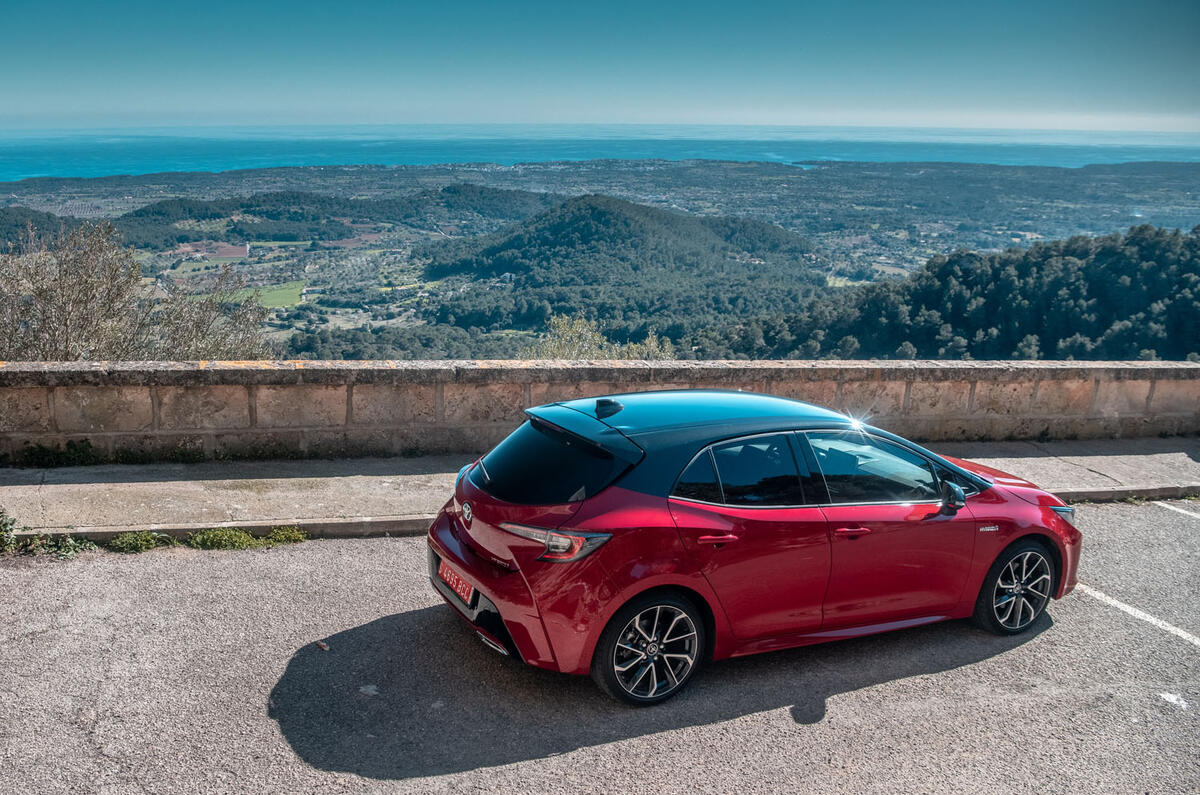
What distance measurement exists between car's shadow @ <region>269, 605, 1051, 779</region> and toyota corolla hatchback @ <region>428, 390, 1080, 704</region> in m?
0.19

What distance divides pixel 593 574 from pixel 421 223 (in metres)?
112

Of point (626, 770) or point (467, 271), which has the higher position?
point (626, 770)

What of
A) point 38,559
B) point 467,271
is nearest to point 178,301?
point 38,559

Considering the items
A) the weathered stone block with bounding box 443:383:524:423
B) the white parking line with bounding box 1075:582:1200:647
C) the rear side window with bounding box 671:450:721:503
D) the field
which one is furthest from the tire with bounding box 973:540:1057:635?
the field

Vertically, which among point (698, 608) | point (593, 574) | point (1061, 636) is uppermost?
point (593, 574)

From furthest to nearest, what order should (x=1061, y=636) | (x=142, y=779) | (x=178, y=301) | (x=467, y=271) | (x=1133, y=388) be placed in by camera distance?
(x=467, y=271), (x=178, y=301), (x=1133, y=388), (x=1061, y=636), (x=142, y=779)

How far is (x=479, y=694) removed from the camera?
14.4 ft

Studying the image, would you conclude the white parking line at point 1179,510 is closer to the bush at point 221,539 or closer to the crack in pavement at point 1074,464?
the crack in pavement at point 1074,464

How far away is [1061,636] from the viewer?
542 cm

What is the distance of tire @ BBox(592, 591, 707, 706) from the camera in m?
4.16

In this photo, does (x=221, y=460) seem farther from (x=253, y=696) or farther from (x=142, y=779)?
(x=142, y=779)

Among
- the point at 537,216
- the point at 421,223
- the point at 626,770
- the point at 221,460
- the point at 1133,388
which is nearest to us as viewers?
the point at 626,770

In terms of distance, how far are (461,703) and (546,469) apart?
1.23m

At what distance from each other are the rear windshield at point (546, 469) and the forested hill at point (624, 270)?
208ft
